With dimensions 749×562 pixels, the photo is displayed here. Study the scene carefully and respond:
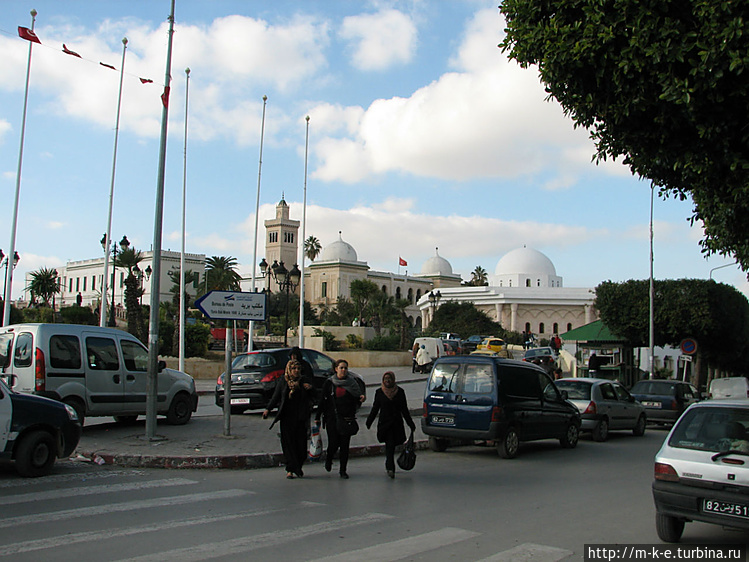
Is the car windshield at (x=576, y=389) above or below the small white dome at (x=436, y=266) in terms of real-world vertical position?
below

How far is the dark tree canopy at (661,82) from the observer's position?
27.1 feet

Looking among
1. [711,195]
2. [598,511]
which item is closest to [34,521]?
[598,511]

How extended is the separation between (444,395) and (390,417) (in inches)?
108

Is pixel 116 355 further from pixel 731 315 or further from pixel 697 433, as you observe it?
pixel 731 315

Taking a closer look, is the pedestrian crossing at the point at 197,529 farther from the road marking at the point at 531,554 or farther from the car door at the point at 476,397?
the car door at the point at 476,397

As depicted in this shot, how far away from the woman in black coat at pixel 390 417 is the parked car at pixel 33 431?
13.3 feet

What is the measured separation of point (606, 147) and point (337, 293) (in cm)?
12664

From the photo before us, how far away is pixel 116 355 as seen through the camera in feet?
41.6

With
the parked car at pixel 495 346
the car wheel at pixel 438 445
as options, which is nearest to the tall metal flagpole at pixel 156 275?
the car wheel at pixel 438 445

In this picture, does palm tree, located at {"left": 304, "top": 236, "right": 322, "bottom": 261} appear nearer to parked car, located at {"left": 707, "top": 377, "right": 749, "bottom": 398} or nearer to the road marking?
parked car, located at {"left": 707, "top": 377, "right": 749, "bottom": 398}

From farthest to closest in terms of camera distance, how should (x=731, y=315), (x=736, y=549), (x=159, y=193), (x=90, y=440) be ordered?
(x=731, y=315) < (x=159, y=193) < (x=90, y=440) < (x=736, y=549)

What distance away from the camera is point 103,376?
12.3m

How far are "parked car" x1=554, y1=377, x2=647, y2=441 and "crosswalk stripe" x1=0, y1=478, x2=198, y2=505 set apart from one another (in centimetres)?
997

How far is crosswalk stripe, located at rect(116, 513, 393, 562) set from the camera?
5.69m
